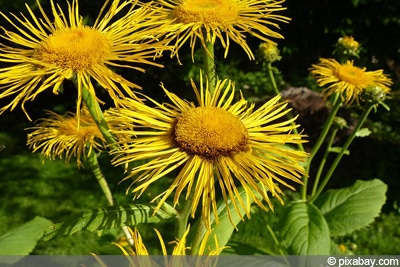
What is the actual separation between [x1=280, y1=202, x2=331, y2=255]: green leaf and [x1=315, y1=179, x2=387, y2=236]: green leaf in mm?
174

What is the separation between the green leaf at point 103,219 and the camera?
2.86 ft

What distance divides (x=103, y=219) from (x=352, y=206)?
1.07 metres

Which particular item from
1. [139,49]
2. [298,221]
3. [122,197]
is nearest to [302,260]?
[298,221]

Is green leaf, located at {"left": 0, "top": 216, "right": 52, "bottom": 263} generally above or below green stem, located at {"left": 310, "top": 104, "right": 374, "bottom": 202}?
below

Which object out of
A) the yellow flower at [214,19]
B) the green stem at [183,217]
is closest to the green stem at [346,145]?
the yellow flower at [214,19]

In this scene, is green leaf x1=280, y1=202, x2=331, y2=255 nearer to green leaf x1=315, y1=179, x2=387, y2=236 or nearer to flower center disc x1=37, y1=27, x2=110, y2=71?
green leaf x1=315, y1=179, x2=387, y2=236

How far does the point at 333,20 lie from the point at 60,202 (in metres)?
2.23

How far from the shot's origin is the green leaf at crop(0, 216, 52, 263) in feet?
4.93

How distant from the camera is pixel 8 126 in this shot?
421cm

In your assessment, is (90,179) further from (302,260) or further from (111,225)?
(111,225)

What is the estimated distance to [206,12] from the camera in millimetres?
1100

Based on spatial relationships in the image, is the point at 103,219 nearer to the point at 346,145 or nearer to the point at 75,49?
the point at 75,49

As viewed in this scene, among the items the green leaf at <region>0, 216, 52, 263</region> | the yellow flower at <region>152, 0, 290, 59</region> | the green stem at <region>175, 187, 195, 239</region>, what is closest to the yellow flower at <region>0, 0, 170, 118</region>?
the yellow flower at <region>152, 0, 290, 59</region>

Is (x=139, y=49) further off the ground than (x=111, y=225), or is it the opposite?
(x=139, y=49)
